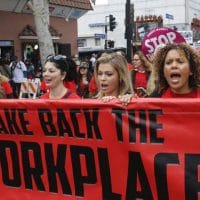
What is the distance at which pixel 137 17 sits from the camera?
58.1 meters

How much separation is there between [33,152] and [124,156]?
74cm

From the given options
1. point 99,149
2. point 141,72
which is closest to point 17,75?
point 141,72

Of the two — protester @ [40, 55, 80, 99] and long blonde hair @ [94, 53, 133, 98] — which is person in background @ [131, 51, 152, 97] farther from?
long blonde hair @ [94, 53, 133, 98]

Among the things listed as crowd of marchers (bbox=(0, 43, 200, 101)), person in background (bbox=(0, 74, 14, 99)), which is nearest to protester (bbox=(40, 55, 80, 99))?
crowd of marchers (bbox=(0, 43, 200, 101))

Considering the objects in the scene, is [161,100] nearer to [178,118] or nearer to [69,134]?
[178,118]

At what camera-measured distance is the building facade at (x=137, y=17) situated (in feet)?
186

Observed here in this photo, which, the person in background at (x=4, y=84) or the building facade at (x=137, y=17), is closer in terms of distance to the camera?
the person in background at (x=4, y=84)

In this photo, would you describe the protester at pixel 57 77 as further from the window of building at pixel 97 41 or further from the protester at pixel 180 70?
the window of building at pixel 97 41

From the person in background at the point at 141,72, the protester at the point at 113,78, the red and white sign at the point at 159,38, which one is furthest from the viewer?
the person in background at the point at 141,72

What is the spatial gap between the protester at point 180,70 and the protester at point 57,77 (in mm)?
1187

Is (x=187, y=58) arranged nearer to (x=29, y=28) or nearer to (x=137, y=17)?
(x=29, y=28)

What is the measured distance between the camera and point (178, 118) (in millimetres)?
3463

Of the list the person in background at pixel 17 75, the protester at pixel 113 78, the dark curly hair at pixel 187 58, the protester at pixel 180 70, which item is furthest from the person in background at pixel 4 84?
the person in background at pixel 17 75

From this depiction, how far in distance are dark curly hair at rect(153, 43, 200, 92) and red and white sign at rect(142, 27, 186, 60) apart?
7.53 ft
